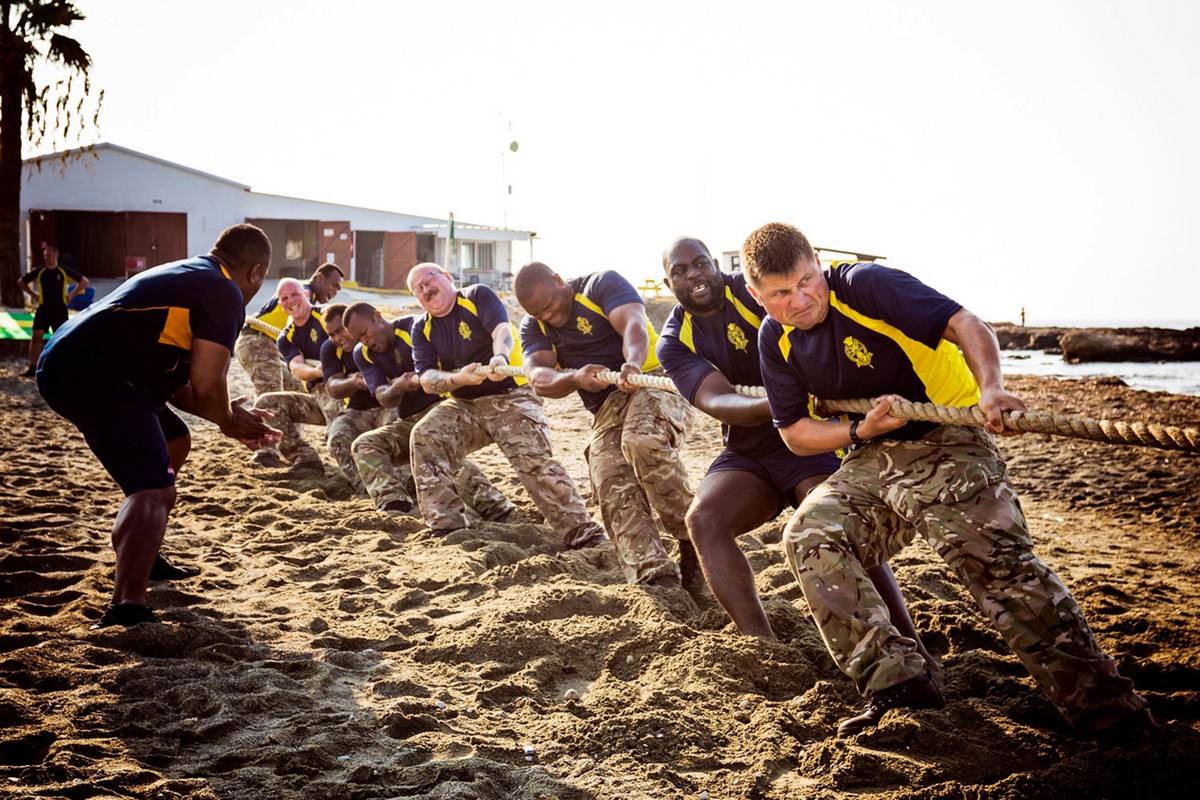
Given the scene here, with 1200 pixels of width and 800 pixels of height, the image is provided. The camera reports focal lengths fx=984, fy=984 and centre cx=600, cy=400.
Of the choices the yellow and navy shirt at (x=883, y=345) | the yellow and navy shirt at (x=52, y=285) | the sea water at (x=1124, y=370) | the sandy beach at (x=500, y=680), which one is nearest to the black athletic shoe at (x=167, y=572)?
the sandy beach at (x=500, y=680)

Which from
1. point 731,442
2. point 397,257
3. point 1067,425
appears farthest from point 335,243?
point 1067,425

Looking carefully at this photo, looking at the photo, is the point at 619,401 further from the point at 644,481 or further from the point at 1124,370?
the point at 1124,370

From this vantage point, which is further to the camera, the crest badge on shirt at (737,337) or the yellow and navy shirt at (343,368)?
the yellow and navy shirt at (343,368)

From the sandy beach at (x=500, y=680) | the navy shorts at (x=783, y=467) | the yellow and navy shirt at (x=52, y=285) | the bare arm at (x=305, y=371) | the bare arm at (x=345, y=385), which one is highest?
the yellow and navy shirt at (x=52, y=285)

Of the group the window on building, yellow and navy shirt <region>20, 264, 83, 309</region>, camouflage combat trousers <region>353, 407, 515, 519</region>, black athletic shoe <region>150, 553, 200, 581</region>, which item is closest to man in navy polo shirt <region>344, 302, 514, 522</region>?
camouflage combat trousers <region>353, 407, 515, 519</region>

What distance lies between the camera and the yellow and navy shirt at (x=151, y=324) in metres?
4.44

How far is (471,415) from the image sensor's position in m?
6.93

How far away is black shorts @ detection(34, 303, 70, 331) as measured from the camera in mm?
14461

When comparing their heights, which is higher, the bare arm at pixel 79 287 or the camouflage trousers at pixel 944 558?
the bare arm at pixel 79 287

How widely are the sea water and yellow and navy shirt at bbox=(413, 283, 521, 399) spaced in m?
17.9

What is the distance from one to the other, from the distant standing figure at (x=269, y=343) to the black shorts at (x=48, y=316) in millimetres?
5367

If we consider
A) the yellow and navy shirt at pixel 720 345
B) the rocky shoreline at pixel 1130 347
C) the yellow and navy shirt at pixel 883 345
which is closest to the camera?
the yellow and navy shirt at pixel 883 345

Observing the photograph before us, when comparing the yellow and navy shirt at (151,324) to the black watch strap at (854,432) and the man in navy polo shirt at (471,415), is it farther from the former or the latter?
the black watch strap at (854,432)

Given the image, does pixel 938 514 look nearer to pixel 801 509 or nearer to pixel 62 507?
pixel 801 509
